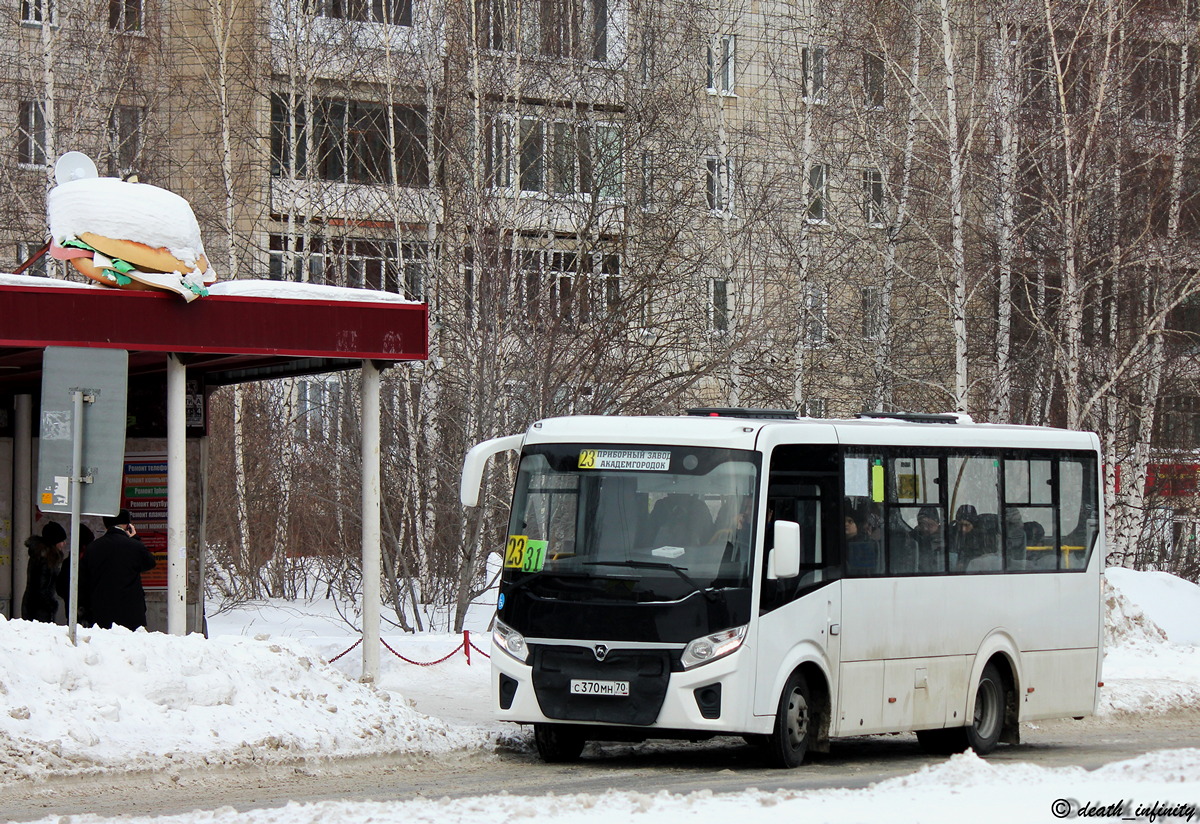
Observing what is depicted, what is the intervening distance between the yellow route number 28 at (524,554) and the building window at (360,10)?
70.5 feet

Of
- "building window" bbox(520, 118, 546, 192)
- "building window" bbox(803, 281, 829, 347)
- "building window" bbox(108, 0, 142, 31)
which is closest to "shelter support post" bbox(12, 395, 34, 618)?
"building window" bbox(520, 118, 546, 192)

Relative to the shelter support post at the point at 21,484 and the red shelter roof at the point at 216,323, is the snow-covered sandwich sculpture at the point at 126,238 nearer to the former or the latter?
the red shelter roof at the point at 216,323

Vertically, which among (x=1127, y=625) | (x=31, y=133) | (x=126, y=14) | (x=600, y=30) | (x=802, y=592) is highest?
(x=126, y=14)

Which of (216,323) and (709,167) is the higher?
(709,167)

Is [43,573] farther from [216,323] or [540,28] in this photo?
[540,28]

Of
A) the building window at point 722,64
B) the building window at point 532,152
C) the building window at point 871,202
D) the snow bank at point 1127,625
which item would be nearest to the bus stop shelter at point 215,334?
the snow bank at point 1127,625

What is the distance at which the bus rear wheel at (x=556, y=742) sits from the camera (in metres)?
12.8

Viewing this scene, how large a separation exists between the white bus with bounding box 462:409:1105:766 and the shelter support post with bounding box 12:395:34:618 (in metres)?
6.03

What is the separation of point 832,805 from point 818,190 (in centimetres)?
2497

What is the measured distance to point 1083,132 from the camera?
30.1 meters

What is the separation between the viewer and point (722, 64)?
35.0m

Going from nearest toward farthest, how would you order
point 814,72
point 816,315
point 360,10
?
point 360,10 < point 816,315 < point 814,72

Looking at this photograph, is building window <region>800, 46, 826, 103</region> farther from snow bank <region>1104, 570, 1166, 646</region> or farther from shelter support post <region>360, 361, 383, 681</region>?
shelter support post <region>360, 361, 383, 681</region>

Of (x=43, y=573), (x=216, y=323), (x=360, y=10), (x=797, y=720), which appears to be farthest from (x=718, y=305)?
(x=797, y=720)
